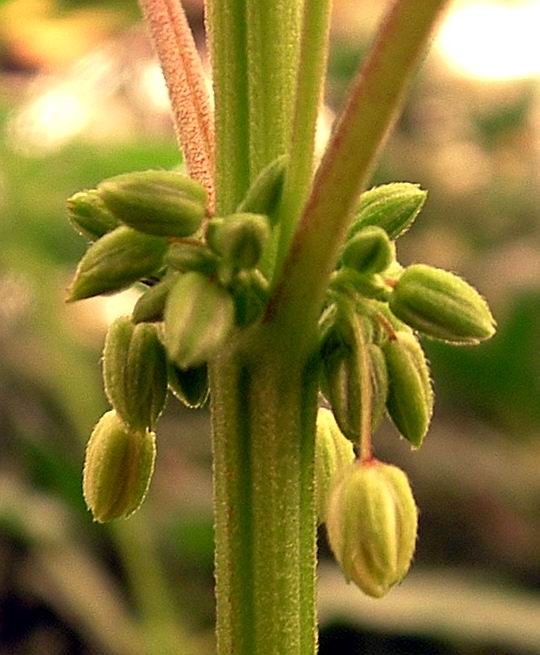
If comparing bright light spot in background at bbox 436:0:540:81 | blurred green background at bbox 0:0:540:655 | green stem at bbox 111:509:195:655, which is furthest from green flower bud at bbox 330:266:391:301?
bright light spot in background at bbox 436:0:540:81

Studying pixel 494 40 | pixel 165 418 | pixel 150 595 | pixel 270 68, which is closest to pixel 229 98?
pixel 270 68

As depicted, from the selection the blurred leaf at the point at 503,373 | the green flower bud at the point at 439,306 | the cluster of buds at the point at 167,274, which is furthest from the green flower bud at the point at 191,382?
→ the blurred leaf at the point at 503,373

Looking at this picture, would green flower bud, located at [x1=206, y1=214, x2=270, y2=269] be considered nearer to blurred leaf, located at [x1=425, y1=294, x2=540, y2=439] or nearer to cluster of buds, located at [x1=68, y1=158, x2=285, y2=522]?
cluster of buds, located at [x1=68, y1=158, x2=285, y2=522]

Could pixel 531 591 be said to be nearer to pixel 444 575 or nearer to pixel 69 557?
pixel 444 575

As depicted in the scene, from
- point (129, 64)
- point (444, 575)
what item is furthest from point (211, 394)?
point (129, 64)

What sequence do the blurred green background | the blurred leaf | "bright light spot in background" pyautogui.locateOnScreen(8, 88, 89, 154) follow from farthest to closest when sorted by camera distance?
the blurred leaf < the blurred green background < "bright light spot in background" pyautogui.locateOnScreen(8, 88, 89, 154)

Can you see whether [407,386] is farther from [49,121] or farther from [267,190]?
[49,121]
